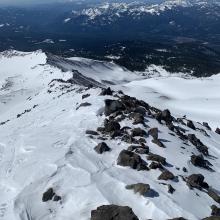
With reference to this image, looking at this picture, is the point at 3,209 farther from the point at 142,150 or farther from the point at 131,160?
the point at 142,150

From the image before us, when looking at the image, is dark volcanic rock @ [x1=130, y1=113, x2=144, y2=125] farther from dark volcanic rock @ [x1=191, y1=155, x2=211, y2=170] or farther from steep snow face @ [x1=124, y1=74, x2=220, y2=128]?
steep snow face @ [x1=124, y1=74, x2=220, y2=128]


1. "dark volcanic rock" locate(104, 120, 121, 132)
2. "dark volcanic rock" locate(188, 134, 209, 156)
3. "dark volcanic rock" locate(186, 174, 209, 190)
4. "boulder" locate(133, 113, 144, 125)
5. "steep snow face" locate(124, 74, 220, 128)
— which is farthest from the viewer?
"steep snow face" locate(124, 74, 220, 128)

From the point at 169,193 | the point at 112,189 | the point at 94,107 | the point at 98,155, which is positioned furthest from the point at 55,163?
the point at 94,107

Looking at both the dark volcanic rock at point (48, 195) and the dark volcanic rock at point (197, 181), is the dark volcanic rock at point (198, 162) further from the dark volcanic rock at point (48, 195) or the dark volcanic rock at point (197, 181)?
the dark volcanic rock at point (48, 195)

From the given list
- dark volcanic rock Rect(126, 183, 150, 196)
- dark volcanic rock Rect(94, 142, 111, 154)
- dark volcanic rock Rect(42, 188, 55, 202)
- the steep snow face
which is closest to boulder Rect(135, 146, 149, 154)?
dark volcanic rock Rect(94, 142, 111, 154)

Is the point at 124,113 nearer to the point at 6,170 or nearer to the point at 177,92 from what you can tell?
the point at 6,170

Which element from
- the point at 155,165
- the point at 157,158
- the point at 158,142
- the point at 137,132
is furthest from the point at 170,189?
the point at 137,132

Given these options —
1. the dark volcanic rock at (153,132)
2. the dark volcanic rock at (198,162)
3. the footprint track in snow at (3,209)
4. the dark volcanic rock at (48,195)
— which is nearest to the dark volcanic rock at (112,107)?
the dark volcanic rock at (153,132)
